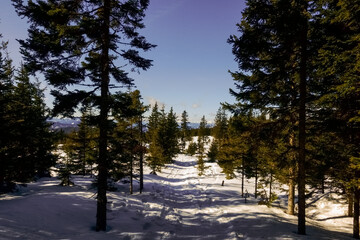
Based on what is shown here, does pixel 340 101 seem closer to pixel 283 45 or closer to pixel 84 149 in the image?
pixel 283 45

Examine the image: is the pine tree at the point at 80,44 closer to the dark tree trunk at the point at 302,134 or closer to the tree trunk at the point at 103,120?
the tree trunk at the point at 103,120

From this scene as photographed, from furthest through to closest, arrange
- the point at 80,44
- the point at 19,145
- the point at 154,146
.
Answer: the point at 154,146, the point at 19,145, the point at 80,44

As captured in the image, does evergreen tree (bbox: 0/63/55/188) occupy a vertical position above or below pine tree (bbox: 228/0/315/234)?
below

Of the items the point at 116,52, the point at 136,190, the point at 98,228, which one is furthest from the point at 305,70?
the point at 136,190

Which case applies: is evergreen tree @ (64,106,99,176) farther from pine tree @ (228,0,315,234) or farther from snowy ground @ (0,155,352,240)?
pine tree @ (228,0,315,234)

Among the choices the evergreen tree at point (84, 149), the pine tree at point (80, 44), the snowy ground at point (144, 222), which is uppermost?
the pine tree at point (80, 44)

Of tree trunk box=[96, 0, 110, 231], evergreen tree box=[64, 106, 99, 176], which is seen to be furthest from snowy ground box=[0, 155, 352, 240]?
evergreen tree box=[64, 106, 99, 176]

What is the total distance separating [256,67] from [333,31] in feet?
11.5

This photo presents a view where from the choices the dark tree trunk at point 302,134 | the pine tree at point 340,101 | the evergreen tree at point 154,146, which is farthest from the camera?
the evergreen tree at point 154,146

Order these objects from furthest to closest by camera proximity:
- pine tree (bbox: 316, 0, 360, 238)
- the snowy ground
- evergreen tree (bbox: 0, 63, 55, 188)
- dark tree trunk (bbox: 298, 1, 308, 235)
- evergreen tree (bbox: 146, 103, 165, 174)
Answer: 1. evergreen tree (bbox: 146, 103, 165, 174)
2. evergreen tree (bbox: 0, 63, 55, 188)
3. dark tree trunk (bbox: 298, 1, 308, 235)
4. the snowy ground
5. pine tree (bbox: 316, 0, 360, 238)

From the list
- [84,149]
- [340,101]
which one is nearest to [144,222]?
[340,101]

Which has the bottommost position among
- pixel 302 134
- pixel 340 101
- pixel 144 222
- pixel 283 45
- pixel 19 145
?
pixel 144 222

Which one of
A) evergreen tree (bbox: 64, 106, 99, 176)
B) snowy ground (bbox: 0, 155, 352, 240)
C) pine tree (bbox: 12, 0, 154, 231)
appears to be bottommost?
snowy ground (bbox: 0, 155, 352, 240)

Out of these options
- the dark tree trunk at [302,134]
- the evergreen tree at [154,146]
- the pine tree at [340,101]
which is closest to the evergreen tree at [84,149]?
the evergreen tree at [154,146]
